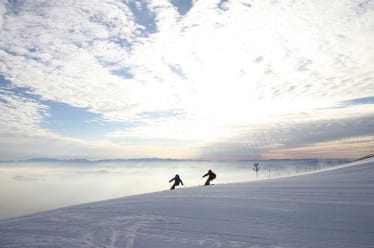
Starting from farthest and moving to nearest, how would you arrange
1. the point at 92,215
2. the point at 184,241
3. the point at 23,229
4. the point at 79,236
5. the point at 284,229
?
the point at 92,215, the point at 23,229, the point at 79,236, the point at 284,229, the point at 184,241

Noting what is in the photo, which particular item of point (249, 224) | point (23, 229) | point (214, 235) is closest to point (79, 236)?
point (23, 229)

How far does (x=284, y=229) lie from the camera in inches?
246

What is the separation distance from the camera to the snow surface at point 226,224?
5680 mm

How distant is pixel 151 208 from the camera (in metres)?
9.95

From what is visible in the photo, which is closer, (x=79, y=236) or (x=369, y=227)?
(x=369, y=227)

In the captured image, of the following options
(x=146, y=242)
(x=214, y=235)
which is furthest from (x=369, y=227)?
(x=146, y=242)

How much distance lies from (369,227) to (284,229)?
1.69 metres

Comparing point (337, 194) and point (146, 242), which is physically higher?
point (337, 194)

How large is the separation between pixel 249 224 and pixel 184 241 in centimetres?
188

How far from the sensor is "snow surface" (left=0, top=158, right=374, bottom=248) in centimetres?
568

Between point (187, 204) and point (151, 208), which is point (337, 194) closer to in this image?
point (187, 204)

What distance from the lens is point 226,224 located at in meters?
7.06

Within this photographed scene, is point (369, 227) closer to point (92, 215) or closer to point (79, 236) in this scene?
point (79, 236)

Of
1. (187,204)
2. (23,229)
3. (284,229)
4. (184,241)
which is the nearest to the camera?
(184,241)
